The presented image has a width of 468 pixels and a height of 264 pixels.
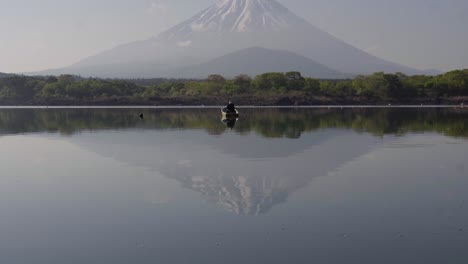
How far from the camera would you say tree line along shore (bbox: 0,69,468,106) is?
358 feet

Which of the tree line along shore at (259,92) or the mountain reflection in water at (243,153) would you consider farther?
the tree line along shore at (259,92)

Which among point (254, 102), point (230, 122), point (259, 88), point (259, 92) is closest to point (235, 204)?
point (230, 122)

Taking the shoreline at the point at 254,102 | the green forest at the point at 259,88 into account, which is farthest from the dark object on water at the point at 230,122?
the green forest at the point at 259,88

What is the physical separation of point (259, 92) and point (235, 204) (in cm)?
9952

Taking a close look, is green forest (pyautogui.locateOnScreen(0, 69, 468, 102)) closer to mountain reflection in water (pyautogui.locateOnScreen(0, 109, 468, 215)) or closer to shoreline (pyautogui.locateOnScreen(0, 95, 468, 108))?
shoreline (pyautogui.locateOnScreen(0, 95, 468, 108))

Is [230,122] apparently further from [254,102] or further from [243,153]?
[254,102]

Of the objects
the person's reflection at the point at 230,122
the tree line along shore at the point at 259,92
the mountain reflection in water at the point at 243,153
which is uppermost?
the tree line along shore at the point at 259,92

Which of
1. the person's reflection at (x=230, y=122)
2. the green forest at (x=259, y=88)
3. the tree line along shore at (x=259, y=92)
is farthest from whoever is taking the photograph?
the green forest at (x=259, y=88)

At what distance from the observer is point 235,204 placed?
16641mm

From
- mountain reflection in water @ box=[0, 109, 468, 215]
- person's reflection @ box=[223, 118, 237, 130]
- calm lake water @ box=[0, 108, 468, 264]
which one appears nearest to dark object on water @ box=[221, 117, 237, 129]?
person's reflection @ box=[223, 118, 237, 130]

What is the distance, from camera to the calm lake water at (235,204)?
12.3 m

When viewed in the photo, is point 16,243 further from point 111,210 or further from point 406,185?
point 406,185

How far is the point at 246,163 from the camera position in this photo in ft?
83.0

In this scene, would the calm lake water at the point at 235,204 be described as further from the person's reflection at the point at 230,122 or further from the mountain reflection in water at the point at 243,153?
the person's reflection at the point at 230,122
